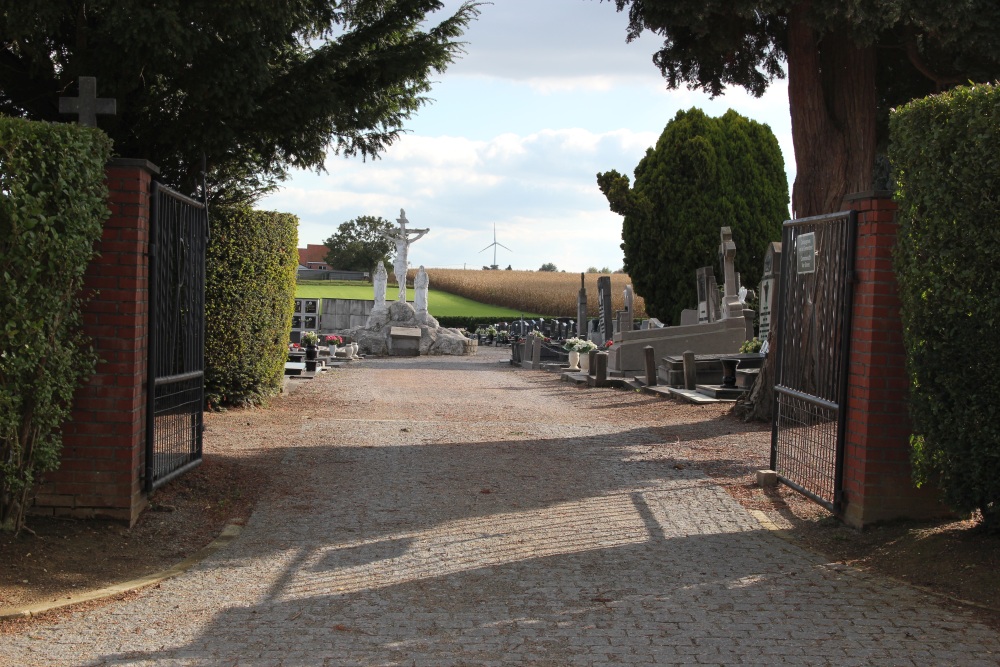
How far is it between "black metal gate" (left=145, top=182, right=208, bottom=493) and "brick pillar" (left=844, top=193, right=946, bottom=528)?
4.78 meters

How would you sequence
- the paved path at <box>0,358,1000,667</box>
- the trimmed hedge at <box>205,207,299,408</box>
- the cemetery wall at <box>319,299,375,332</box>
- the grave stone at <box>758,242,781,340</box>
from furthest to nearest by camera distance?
the cemetery wall at <box>319,299,375,332</box> → the grave stone at <box>758,242,781,340</box> → the trimmed hedge at <box>205,207,299,408</box> → the paved path at <box>0,358,1000,667</box>

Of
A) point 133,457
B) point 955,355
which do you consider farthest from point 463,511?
point 955,355

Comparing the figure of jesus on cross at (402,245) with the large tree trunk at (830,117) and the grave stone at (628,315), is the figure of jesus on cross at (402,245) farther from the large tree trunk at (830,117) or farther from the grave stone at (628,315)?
the large tree trunk at (830,117)

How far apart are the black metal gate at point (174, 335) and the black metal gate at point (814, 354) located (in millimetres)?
4746

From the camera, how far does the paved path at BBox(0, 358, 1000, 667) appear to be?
4.43m

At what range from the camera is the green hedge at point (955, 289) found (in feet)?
18.2

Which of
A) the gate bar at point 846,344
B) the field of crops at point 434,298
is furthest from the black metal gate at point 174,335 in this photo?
the field of crops at point 434,298

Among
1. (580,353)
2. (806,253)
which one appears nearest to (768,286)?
(580,353)

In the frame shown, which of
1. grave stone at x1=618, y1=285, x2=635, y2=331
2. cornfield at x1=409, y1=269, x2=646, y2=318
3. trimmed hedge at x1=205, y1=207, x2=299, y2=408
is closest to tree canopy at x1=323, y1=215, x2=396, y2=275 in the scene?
cornfield at x1=409, y1=269, x2=646, y2=318

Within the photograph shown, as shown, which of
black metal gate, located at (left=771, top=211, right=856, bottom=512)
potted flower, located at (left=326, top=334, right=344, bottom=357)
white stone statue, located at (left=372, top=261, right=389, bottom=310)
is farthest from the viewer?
white stone statue, located at (left=372, top=261, right=389, bottom=310)

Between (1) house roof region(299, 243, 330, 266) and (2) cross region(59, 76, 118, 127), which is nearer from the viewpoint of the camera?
(2) cross region(59, 76, 118, 127)

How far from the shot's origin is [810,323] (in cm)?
797

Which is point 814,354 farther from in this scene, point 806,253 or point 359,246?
point 359,246

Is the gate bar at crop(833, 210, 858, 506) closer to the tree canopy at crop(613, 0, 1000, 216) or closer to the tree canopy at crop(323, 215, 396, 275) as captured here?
the tree canopy at crop(613, 0, 1000, 216)
